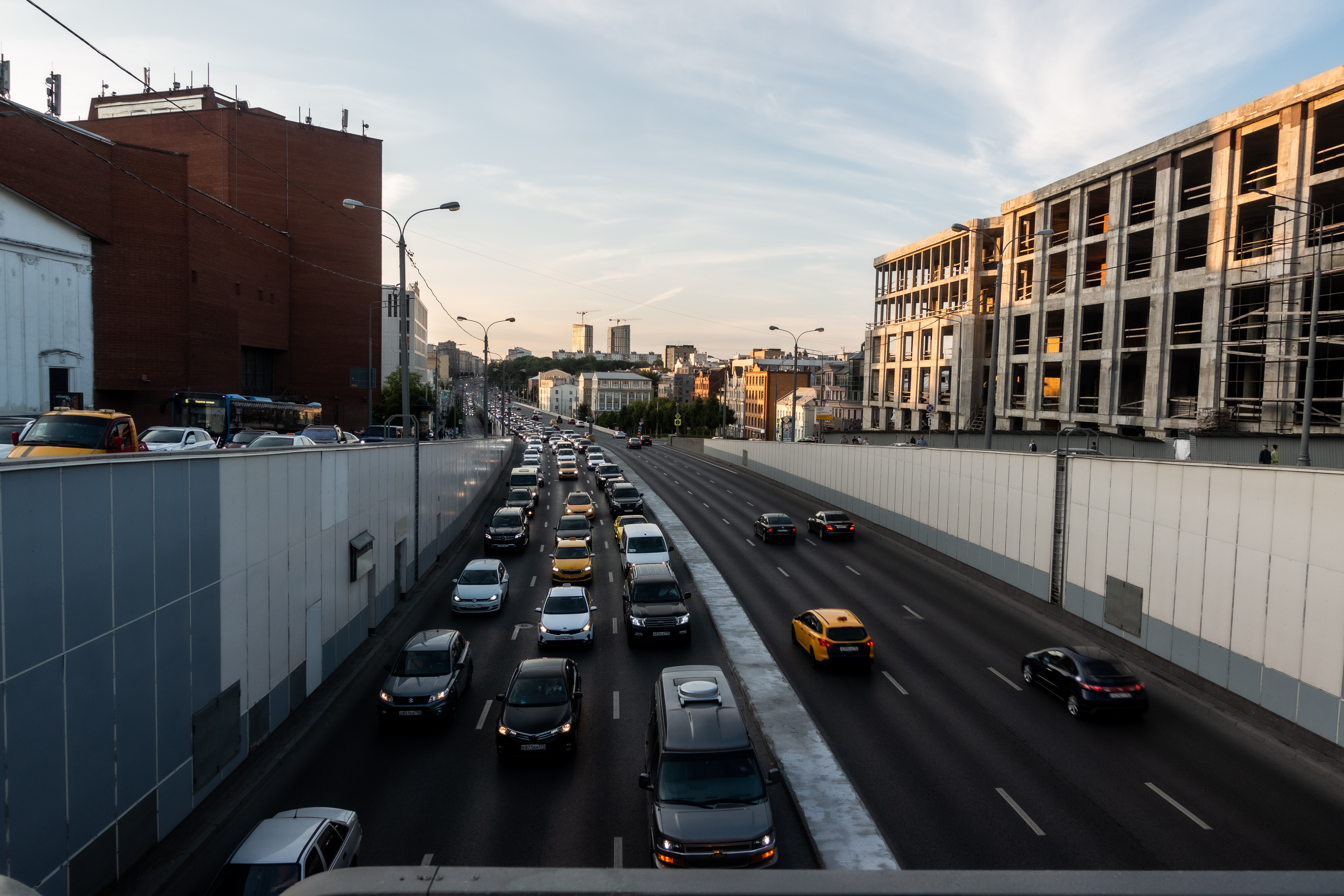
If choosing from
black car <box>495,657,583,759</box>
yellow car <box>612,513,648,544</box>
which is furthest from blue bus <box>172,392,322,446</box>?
black car <box>495,657,583,759</box>

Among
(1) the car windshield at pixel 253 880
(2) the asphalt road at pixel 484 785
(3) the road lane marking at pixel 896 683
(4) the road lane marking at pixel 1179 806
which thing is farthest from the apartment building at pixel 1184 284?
(1) the car windshield at pixel 253 880

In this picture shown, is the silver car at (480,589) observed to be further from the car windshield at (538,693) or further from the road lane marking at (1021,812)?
the road lane marking at (1021,812)

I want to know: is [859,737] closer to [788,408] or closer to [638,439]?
[638,439]

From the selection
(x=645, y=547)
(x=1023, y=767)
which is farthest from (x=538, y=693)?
(x=645, y=547)

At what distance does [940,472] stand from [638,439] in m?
69.8

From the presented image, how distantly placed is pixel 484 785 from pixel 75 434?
10782 mm

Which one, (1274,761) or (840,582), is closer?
(1274,761)

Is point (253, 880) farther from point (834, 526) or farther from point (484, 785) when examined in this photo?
point (834, 526)

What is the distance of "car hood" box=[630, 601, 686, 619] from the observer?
2047 centimetres

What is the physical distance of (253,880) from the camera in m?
8.39

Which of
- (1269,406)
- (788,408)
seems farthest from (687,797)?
(788,408)

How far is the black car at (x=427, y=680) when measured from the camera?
592 inches

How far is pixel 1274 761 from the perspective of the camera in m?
13.9

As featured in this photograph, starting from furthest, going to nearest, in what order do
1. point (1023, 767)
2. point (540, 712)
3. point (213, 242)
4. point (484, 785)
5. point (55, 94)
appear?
point (55, 94), point (213, 242), point (540, 712), point (1023, 767), point (484, 785)
